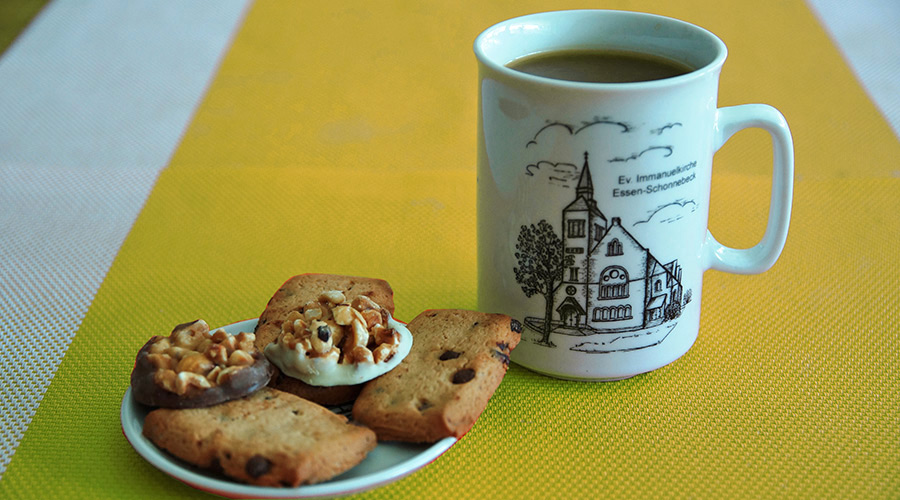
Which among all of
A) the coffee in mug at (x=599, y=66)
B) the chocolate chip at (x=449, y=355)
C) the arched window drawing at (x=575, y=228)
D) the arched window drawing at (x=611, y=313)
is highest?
the coffee in mug at (x=599, y=66)

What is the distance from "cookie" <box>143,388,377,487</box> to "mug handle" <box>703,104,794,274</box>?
1.43 feet

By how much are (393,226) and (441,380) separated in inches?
20.2

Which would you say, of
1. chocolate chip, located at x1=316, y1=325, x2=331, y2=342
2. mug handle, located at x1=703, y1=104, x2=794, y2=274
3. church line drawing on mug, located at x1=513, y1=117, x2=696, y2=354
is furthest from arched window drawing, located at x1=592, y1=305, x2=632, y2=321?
chocolate chip, located at x1=316, y1=325, x2=331, y2=342

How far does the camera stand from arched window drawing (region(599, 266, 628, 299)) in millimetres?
800

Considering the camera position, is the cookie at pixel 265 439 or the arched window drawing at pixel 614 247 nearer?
the cookie at pixel 265 439

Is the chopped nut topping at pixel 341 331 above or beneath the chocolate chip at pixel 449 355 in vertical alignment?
above

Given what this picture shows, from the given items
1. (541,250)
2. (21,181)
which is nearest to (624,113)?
(541,250)

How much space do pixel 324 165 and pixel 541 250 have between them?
67 centimetres

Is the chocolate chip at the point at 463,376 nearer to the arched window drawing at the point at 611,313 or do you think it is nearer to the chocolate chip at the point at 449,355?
the chocolate chip at the point at 449,355

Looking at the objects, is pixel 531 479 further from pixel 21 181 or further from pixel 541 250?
pixel 21 181

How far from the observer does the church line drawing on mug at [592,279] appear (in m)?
0.78

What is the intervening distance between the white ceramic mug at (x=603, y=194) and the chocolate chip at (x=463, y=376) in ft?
0.40

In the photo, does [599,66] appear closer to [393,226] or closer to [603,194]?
[603,194]

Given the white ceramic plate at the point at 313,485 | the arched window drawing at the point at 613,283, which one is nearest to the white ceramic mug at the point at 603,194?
the arched window drawing at the point at 613,283
